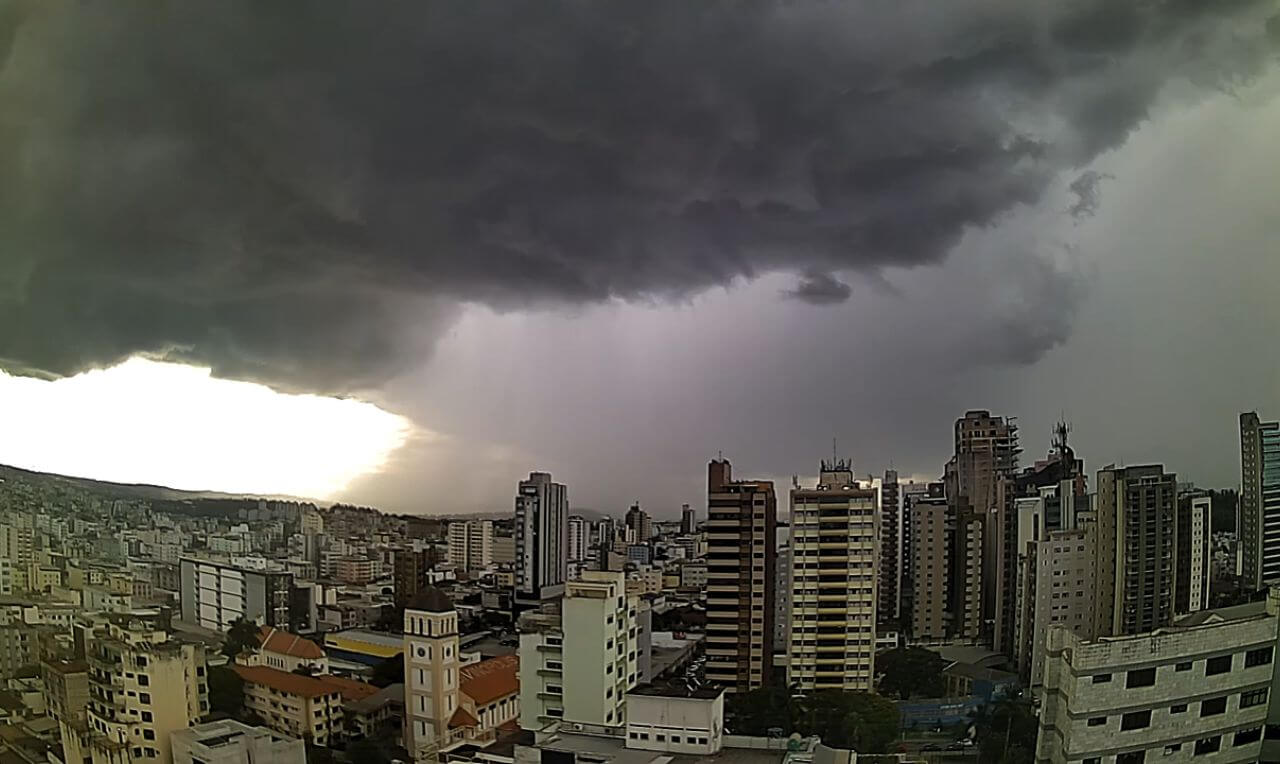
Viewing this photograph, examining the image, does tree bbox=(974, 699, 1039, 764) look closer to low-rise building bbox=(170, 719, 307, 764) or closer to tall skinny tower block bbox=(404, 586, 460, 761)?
tall skinny tower block bbox=(404, 586, 460, 761)

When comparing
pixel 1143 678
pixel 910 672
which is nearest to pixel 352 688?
pixel 910 672

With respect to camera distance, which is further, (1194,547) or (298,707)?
(298,707)

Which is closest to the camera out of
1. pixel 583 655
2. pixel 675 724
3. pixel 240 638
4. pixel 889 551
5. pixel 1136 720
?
pixel 1136 720

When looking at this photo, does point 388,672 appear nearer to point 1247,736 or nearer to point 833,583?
point 833,583

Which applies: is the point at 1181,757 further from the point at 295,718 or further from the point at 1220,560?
the point at 295,718

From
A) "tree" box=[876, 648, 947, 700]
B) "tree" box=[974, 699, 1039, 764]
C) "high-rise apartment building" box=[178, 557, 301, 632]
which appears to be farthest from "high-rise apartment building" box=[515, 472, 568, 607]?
"tree" box=[974, 699, 1039, 764]

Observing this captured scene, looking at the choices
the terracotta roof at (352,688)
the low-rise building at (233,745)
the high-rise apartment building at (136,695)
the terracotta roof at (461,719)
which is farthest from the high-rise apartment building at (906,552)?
the high-rise apartment building at (136,695)
